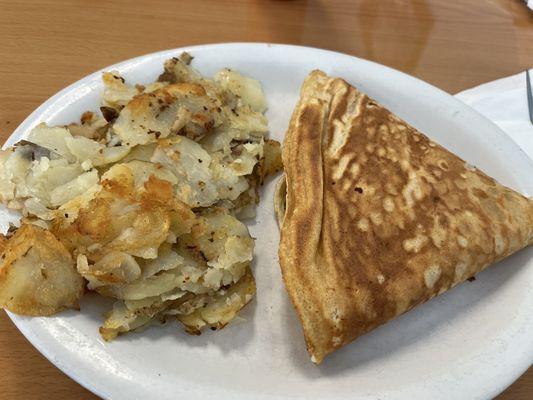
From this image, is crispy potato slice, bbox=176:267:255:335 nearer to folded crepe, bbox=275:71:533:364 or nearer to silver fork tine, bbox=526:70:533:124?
folded crepe, bbox=275:71:533:364

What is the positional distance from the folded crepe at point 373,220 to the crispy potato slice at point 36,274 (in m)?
0.44

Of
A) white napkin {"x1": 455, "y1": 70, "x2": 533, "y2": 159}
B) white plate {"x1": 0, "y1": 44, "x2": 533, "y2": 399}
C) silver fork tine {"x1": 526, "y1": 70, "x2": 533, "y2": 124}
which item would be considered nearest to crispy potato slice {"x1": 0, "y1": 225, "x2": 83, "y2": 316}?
A: white plate {"x1": 0, "y1": 44, "x2": 533, "y2": 399}

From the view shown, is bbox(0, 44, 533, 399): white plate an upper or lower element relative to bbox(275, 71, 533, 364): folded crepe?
lower

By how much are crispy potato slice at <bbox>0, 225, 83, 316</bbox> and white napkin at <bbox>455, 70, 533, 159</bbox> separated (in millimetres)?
1345

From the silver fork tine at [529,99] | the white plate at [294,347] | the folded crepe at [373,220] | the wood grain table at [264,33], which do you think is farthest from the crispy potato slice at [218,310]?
the silver fork tine at [529,99]

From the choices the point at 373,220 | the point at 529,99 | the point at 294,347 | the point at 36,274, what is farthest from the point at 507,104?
the point at 36,274

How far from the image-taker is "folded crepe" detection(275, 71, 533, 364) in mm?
1041

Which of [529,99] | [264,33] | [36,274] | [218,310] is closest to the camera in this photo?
[36,274]

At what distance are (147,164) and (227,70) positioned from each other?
51 cm

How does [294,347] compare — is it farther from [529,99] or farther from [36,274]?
[529,99]

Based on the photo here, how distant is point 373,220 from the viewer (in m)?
1.13

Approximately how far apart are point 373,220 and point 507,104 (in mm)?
883

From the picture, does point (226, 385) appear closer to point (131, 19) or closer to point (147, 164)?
point (147, 164)

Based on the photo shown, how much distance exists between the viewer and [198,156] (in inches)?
48.0
